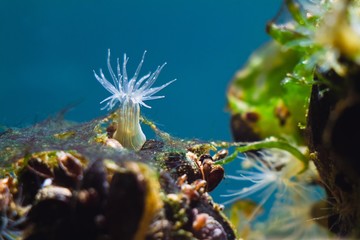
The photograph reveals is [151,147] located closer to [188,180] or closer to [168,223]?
[188,180]

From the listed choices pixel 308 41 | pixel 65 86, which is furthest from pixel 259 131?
pixel 65 86

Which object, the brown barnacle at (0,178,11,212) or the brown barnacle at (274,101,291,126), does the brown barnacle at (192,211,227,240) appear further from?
the brown barnacle at (274,101,291,126)

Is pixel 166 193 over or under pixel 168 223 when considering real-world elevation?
over

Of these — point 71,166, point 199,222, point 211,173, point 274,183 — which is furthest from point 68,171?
point 274,183

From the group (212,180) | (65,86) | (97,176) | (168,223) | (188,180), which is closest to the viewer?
(97,176)

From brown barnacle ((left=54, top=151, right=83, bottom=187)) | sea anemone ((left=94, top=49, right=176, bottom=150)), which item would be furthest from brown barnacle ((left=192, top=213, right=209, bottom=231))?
sea anemone ((left=94, top=49, right=176, bottom=150))

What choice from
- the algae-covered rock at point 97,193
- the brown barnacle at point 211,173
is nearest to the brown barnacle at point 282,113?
the brown barnacle at point 211,173

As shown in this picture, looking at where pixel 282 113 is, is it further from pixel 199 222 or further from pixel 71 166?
pixel 71 166
